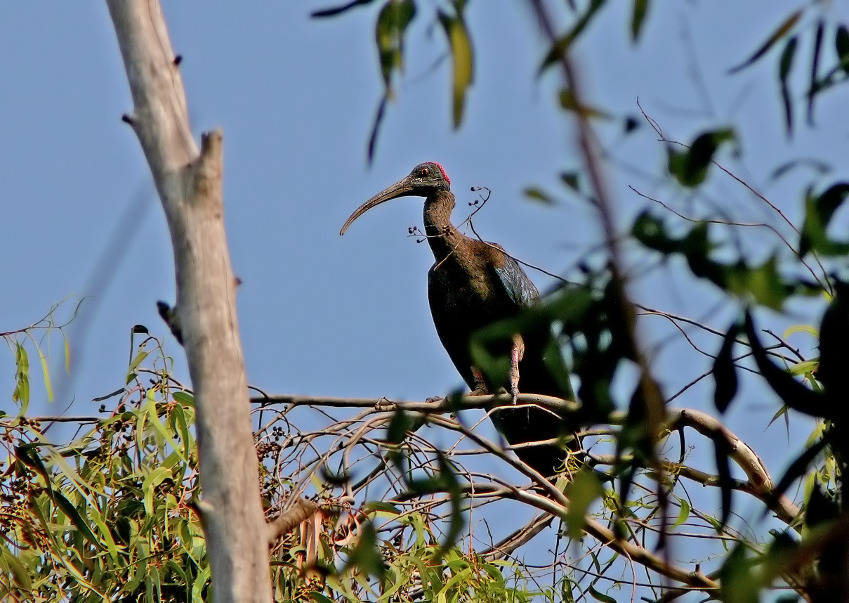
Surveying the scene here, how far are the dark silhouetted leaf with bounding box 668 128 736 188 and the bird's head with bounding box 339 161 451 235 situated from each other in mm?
4351

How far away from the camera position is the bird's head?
5570mm

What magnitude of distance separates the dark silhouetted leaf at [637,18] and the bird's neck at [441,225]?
379cm

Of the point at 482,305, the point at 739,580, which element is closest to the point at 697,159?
the point at 739,580

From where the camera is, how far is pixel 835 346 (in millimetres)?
1244

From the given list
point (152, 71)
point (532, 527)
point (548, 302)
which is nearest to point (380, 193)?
point (532, 527)

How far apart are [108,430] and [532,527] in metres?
1.36

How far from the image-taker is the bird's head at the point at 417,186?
557 centimetres

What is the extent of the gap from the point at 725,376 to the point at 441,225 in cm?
404

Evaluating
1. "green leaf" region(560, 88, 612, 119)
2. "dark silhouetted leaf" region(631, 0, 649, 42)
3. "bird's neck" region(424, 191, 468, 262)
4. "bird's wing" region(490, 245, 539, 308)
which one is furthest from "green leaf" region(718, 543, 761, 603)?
"bird's neck" region(424, 191, 468, 262)

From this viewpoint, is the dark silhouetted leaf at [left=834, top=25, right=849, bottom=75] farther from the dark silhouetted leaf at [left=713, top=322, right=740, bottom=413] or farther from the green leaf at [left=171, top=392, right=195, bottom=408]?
the green leaf at [left=171, top=392, right=195, bottom=408]

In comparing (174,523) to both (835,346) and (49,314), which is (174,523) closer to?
(49,314)

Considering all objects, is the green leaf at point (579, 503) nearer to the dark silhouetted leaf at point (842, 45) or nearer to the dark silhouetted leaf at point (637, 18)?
the dark silhouetted leaf at point (637, 18)

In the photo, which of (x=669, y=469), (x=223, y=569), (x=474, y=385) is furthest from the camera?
(x=474, y=385)

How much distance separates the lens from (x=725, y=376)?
1.35m
